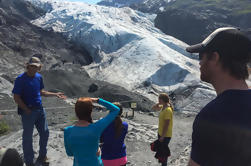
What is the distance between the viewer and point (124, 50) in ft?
96.3

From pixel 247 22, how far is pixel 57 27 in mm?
38743

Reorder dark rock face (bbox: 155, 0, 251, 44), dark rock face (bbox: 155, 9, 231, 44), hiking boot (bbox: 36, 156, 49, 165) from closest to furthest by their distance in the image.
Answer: hiking boot (bbox: 36, 156, 49, 165)
dark rock face (bbox: 155, 9, 231, 44)
dark rock face (bbox: 155, 0, 251, 44)

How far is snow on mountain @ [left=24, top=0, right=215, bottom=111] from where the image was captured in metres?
22.5

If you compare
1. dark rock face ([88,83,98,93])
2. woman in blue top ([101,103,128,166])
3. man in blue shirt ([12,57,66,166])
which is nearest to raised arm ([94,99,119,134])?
woman in blue top ([101,103,128,166])

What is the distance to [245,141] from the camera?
1573mm

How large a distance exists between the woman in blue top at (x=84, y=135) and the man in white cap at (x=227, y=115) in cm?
161

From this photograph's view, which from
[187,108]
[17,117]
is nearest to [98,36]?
[187,108]

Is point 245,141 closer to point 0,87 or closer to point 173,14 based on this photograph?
point 0,87

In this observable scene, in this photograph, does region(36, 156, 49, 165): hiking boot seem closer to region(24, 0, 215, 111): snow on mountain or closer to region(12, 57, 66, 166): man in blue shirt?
region(12, 57, 66, 166): man in blue shirt

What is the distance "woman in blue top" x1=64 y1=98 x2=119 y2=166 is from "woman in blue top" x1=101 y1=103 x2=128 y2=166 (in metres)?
0.60

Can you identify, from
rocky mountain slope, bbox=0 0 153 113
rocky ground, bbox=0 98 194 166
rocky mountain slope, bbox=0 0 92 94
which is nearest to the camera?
rocky ground, bbox=0 98 194 166

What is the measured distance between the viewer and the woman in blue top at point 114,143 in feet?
12.4

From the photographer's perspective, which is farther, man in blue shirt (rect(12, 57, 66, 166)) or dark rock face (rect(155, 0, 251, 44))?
dark rock face (rect(155, 0, 251, 44))

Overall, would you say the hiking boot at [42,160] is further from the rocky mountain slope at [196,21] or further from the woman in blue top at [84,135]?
the rocky mountain slope at [196,21]
